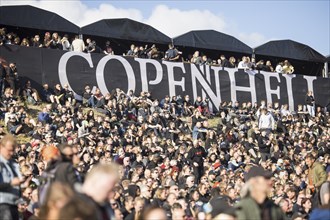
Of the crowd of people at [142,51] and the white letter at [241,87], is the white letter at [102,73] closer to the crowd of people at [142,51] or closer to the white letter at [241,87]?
the crowd of people at [142,51]

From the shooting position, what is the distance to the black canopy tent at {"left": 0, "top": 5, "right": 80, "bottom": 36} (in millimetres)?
26688

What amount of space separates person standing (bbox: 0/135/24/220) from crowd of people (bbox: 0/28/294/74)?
55.6 feet

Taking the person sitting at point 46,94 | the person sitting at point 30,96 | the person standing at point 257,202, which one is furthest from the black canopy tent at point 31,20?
the person standing at point 257,202

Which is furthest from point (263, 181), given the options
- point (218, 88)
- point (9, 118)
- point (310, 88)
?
point (310, 88)

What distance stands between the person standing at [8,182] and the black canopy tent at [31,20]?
63.3 ft

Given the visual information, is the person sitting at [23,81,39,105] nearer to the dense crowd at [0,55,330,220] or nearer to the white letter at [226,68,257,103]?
the dense crowd at [0,55,330,220]

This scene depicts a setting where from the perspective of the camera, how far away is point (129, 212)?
34.8 ft

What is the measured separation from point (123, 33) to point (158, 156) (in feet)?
40.7

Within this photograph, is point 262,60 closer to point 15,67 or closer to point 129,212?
point 15,67

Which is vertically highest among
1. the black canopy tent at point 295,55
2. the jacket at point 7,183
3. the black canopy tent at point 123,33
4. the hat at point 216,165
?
the black canopy tent at point 123,33

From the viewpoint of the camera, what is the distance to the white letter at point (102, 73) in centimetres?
2672

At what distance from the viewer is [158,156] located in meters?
19.0

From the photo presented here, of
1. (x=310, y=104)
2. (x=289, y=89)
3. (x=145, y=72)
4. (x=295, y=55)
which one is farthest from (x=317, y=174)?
(x=295, y=55)

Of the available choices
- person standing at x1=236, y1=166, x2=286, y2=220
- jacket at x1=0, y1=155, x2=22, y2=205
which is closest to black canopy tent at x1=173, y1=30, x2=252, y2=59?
jacket at x1=0, y1=155, x2=22, y2=205
